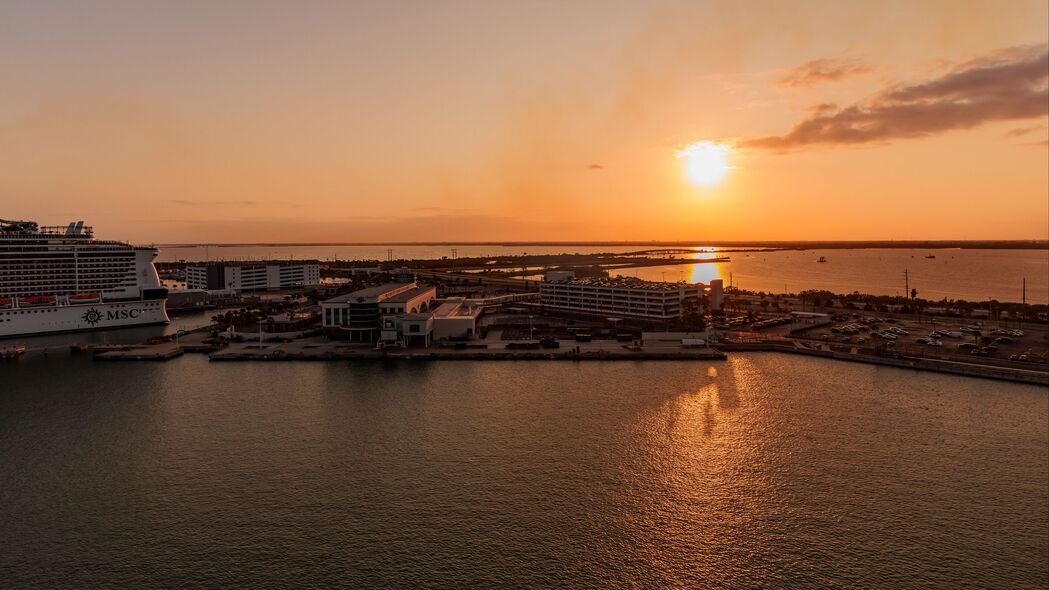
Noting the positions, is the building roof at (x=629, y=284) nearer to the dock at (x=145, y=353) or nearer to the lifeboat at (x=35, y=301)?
the dock at (x=145, y=353)

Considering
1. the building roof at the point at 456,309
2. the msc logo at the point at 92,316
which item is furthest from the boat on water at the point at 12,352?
the building roof at the point at 456,309

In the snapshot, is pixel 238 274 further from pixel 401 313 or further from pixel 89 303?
pixel 401 313

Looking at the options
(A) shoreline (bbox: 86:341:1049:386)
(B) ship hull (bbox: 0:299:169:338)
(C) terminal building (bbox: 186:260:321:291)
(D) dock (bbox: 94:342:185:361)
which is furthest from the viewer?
(C) terminal building (bbox: 186:260:321:291)

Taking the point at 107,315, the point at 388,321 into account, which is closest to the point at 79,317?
the point at 107,315

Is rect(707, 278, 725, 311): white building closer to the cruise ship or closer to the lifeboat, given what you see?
the cruise ship

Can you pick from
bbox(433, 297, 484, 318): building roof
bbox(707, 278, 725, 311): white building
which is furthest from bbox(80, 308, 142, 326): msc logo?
bbox(707, 278, 725, 311): white building

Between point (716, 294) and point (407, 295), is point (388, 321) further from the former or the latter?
point (716, 294)
